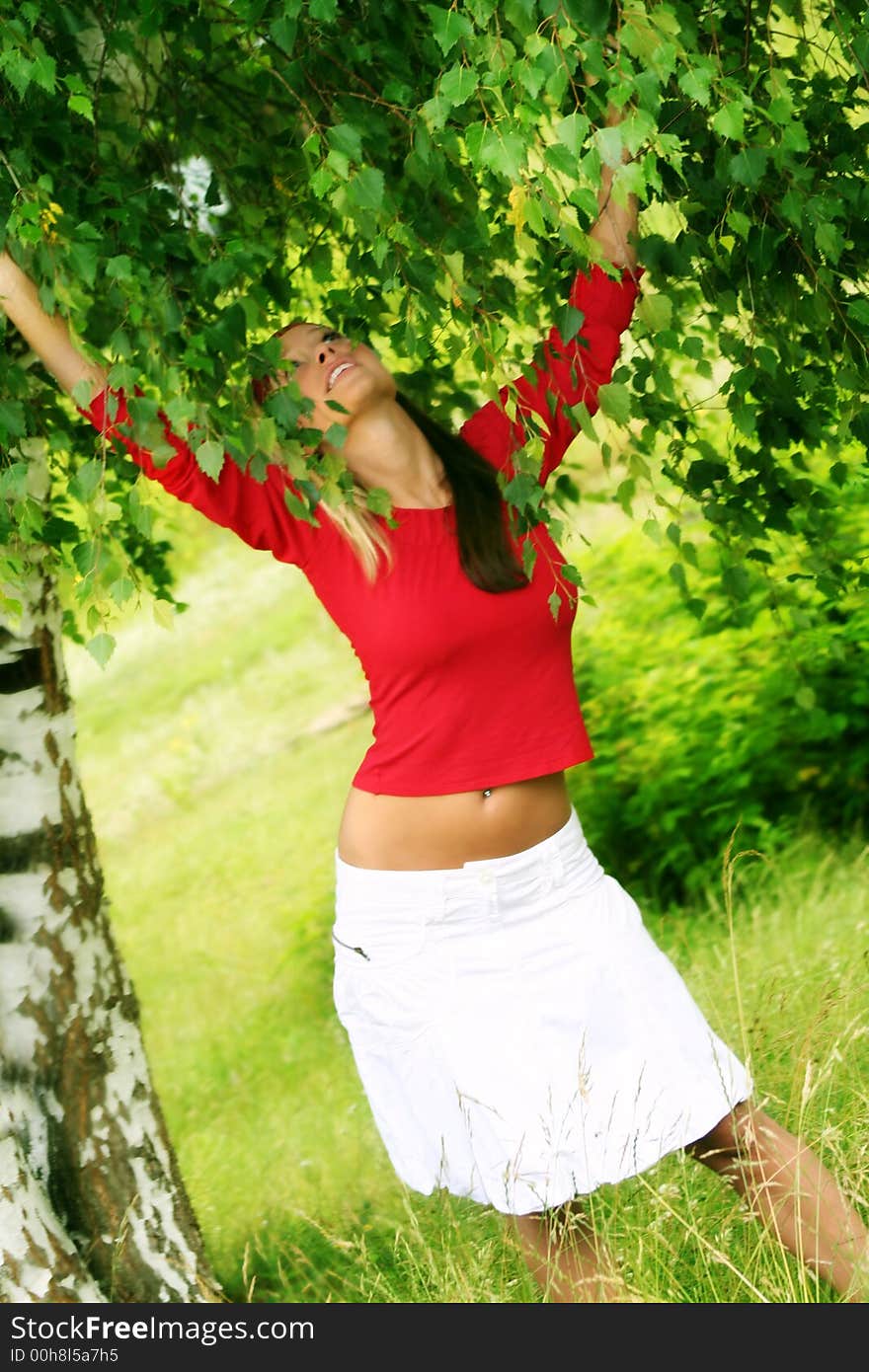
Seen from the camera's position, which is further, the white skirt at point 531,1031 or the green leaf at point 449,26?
the white skirt at point 531,1031

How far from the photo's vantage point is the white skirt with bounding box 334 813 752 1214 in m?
2.41

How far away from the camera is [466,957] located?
2443 mm

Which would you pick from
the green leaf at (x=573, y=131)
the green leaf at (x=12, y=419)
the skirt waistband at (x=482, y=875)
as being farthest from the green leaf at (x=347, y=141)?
the skirt waistband at (x=482, y=875)

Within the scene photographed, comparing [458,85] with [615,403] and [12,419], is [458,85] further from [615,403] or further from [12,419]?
[12,419]

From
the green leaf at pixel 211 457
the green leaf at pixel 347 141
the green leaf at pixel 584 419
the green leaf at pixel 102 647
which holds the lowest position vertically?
the green leaf at pixel 102 647

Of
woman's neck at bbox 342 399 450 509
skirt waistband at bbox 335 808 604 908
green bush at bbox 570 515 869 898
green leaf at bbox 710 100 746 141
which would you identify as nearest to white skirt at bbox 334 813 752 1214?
skirt waistband at bbox 335 808 604 908

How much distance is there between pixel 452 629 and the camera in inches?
96.0

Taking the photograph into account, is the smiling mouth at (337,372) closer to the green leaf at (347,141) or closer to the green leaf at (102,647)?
the green leaf at (347,141)

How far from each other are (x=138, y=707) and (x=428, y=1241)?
845 cm

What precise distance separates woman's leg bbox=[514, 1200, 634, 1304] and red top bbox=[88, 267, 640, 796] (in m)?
0.82

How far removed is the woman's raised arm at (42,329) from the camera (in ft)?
7.20

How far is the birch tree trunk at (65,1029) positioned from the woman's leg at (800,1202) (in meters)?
1.33

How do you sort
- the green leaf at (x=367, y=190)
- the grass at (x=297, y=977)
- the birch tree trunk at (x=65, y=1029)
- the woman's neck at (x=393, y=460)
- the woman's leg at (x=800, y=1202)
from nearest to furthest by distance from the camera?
1. the green leaf at (x=367, y=190)
2. the woman's leg at (x=800, y=1202)
3. the woman's neck at (x=393, y=460)
4. the grass at (x=297, y=977)
5. the birch tree trunk at (x=65, y=1029)
